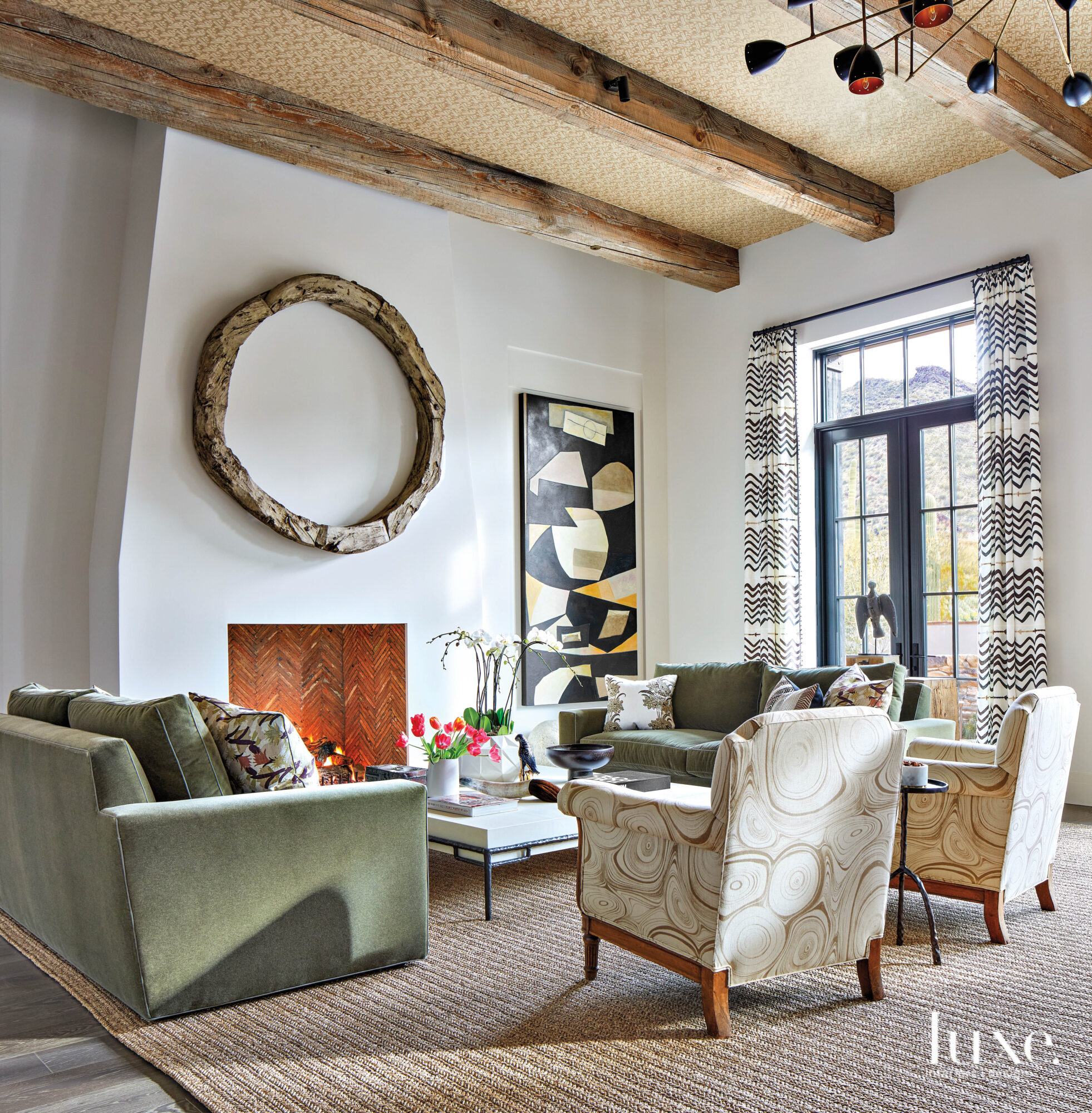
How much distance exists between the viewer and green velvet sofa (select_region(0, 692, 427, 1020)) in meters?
2.47

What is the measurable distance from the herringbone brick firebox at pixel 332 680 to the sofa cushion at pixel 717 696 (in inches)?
64.1

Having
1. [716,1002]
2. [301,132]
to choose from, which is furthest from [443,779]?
[301,132]

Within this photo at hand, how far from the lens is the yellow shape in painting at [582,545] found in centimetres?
700

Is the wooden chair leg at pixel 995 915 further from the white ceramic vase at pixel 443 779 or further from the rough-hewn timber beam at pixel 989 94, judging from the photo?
the rough-hewn timber beam at pixel 989 94

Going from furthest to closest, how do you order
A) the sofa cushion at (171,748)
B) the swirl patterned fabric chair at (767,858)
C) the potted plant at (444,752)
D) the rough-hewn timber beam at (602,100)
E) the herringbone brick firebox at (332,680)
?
1. the herringbone brick firebox at (332,680)
2. the rough-hewn timber beam at (602,100)
3. the potted plant at (444,752)
4. the sofa cushion at (171,748)
5. the swirl patterned fabric chair at (767,858)

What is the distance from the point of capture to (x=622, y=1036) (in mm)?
2387

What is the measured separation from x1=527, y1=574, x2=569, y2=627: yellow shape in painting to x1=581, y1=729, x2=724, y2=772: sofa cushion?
1476 millimetres

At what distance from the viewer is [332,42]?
4492 millimetres

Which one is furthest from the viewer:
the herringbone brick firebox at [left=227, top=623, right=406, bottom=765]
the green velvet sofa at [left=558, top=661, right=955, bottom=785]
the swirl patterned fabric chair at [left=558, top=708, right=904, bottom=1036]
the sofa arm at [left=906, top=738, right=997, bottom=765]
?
the herringbone brick firebox at [left=227, top=623, right=406, bottom=765]

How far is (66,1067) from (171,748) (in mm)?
789

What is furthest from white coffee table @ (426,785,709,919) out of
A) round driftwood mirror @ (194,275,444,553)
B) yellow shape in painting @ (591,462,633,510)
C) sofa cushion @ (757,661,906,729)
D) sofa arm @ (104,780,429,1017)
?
yellow shape in painting @ (591,462,633,510)

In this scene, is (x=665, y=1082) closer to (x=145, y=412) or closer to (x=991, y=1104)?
(x=991, y=1104)

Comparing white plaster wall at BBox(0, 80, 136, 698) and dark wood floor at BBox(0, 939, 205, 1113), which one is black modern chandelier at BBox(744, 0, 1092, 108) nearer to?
dark wood floor at BBox(0, 939, 205, 1113)

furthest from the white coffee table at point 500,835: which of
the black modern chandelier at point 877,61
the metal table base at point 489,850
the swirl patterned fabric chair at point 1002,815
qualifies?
the black modern chandelier at point 877,61
